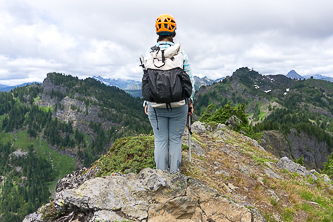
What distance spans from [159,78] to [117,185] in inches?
133

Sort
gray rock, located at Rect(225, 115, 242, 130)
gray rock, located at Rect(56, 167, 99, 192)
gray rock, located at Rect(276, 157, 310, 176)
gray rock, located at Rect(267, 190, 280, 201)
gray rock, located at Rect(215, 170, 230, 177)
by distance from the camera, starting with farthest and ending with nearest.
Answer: gray rock, located at Rect(225, 115, 242, 130) < gray rock, located at Rect(276, 157, 310, 176) < gray rock, located at Rect(215, 170, 230, 177) < gray rock, located at Rect(56, 167, 99, 192) < gray rock, located at Rect(267, 190, 280, 201)

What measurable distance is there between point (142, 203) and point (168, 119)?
97.6 inches

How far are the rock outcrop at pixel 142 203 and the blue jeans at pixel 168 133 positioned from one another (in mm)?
499

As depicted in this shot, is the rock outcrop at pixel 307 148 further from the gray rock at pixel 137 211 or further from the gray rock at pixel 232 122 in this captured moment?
the gray rock at pixel 137 211

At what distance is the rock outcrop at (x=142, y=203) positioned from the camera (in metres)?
4.54

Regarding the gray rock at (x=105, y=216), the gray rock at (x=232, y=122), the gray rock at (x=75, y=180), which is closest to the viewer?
the gray rock at (x=105, y=216)

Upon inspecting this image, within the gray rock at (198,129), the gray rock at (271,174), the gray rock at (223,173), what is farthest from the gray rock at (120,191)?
the gray rock at (198,129)

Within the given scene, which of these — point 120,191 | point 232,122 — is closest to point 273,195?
point 120,191

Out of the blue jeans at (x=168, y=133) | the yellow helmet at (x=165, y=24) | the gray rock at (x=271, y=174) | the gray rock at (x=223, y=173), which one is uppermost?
the yellow helmet at (x=165, y=24)

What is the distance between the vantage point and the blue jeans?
5398 mm

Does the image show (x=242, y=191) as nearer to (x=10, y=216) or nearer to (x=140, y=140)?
(x=140, y=140)

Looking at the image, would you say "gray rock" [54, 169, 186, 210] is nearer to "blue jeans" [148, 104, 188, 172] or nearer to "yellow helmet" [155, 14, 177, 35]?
"blue jeans" [148, 104, 188, 172]

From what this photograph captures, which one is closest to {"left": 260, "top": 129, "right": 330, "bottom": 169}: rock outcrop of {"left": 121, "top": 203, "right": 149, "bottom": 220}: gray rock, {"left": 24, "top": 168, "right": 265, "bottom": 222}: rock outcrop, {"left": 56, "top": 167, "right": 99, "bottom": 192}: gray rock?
{"left": 24, "top": 168, "right": 265, "bottom": 222}: rock outcrop

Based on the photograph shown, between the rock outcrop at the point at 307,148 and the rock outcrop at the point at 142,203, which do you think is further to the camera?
the rock outcrop at the point at 307,148
